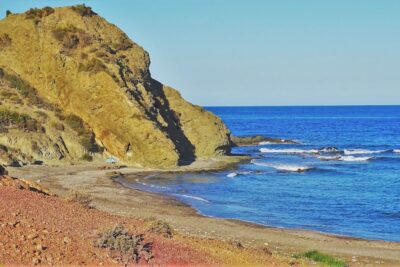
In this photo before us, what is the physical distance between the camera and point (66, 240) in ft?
42.7

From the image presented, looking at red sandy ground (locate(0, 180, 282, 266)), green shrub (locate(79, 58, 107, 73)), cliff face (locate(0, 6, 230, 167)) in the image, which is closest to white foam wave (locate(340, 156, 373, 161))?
cliff face (locate(0, 6, 230, 167))

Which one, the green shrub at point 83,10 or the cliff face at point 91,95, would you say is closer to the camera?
the cliff face at point 91,95

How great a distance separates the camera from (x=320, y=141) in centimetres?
9825

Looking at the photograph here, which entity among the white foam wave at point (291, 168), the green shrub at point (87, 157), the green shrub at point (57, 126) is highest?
the green shrub at point (57, 126)

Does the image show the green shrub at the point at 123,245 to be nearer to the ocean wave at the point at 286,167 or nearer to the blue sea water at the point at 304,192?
the blue sea water at the point at 304,192

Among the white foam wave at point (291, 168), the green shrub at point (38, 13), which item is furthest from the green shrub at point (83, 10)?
the white foam wave at point (291, 168)

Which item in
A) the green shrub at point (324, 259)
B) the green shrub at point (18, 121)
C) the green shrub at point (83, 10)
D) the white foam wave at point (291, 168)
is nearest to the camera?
the green shrub at point (324, 259)

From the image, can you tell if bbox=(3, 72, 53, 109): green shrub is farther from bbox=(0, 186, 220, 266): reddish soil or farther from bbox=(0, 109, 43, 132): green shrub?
bbox=(0, 186, 220, 266): reddish soil

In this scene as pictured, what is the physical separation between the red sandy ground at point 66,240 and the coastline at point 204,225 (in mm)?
4162

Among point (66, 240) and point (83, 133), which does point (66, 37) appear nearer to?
point (83, 133)

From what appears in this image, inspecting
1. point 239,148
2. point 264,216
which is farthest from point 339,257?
point 239,148

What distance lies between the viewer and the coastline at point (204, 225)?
2169 centimetres

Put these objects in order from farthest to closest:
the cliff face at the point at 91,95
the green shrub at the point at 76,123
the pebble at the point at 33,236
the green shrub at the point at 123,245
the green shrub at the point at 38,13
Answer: the green shrub at the point at 38,13 → the green shrub at the point at 76,123 → the cliff face at the point at 91,95 → the green shrub at the point at 123,245 → the pebble at the point at 33,236

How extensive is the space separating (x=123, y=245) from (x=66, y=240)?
130cm
